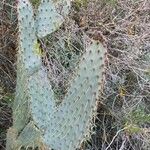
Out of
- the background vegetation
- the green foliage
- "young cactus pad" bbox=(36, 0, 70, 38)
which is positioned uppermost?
"young cactus pad" bbox=(36, 0, 70, 38)

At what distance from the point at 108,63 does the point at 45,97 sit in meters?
0.60

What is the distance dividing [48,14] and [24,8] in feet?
0.83

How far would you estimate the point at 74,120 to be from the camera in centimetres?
183

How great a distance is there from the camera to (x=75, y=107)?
1.82m

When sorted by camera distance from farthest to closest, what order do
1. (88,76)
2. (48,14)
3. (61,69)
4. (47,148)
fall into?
(61,69) → (48,14) → (47,148) → (88,76)

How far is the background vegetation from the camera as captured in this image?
2.48 meters

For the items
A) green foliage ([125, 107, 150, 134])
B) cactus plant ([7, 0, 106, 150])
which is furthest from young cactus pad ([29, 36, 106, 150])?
green foliage ([125, 107, 150, 134])

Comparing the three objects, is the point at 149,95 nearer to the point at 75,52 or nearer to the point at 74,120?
the point at 75,52

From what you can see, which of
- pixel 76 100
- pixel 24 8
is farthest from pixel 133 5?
pixel 76 100

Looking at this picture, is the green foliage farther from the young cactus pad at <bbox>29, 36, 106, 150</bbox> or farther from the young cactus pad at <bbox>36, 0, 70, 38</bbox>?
the young cactus pad at <bbox>36, 0, 70, 38</bbox>

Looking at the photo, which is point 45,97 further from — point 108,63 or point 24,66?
point 108,63

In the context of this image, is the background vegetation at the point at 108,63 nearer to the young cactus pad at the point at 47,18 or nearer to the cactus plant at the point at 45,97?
the young cactus pad at the point at 47,18

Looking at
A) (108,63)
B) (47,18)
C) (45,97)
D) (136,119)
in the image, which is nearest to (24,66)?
(45,97)

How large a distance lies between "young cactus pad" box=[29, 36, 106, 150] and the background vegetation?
43 cm
